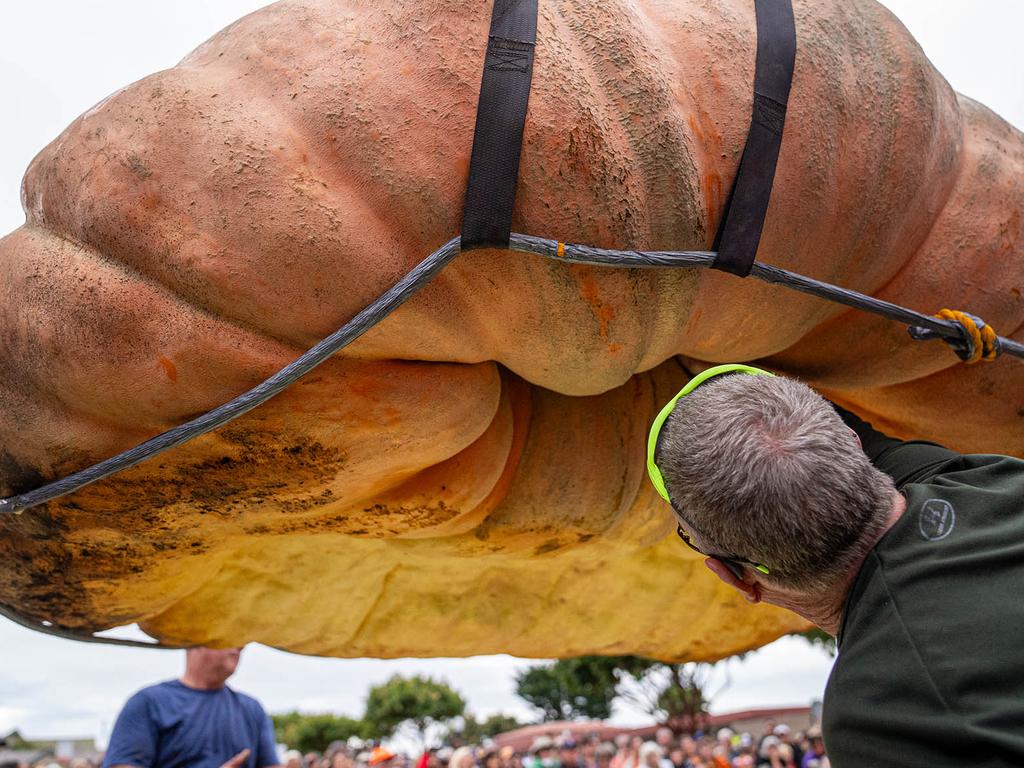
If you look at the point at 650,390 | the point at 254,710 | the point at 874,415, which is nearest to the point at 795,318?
the point at 650,390

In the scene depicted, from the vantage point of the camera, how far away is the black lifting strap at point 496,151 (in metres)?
1.20

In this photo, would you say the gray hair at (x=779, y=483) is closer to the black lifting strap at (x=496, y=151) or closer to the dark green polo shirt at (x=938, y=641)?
the dark green polo shirt at (x=938, y=641)

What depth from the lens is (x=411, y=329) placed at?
4.36 ft

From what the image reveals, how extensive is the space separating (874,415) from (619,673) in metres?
18.8

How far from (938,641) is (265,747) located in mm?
2340

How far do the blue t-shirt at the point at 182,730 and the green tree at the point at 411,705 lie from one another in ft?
89.3

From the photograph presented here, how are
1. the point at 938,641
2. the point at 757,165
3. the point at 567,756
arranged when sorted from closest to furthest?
the point at 938,641 < the point at 757,165 < the point at 567,756

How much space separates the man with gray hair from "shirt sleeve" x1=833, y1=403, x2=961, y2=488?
0.13 m

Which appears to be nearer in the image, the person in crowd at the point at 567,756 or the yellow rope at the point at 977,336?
the yellow rope at the point at 977,336

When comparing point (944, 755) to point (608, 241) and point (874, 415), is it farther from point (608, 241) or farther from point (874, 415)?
point (874, 415)

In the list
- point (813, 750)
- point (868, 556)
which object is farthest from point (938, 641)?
point (813, 750)

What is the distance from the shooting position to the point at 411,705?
28641 mm

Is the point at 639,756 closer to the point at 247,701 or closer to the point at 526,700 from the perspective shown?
the point at 247,701

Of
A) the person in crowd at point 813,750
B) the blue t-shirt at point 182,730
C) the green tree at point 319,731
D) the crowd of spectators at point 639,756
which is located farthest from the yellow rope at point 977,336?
the green tree at point 319,731
